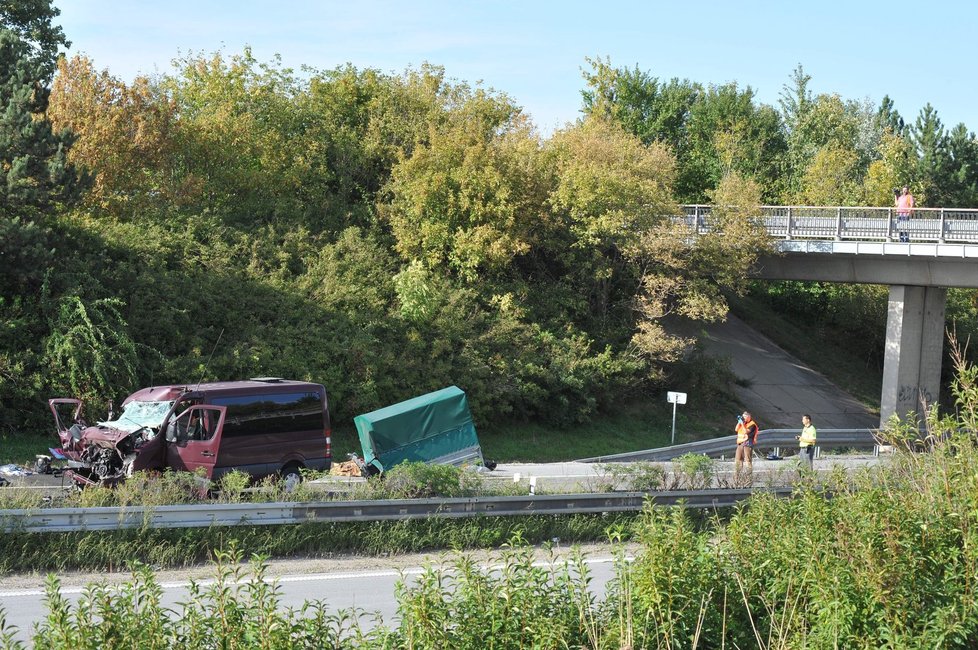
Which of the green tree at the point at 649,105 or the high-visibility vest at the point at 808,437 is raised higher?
the green tree at the point at 649,105

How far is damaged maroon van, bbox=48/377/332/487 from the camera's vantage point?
16953mm

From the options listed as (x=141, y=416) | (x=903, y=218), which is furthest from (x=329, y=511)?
(x=903, y=218)

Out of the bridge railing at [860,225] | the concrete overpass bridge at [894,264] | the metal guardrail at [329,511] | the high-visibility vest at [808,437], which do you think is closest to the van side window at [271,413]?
the metal guardrail at [329,511]

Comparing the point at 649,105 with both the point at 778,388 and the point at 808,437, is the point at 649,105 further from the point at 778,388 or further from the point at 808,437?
the point at 808,437

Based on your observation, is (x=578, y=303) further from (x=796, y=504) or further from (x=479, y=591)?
(x=479, y=591)

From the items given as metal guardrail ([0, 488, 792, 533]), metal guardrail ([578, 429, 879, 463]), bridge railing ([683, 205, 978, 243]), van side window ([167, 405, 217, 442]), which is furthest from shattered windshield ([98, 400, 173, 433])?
bridge railing ([683, 205, 978, 243])

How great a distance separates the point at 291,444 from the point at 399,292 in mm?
14393

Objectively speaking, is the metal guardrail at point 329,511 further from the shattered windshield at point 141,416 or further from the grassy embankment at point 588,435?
the grassy embankment at point 588,435

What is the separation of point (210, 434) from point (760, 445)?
64.6 ft

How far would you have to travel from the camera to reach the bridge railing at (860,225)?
34812mm

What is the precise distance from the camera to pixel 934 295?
1527 inches

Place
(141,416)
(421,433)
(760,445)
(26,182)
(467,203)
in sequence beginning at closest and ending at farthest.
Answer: (141,416) < (421,433) < (26,182) < (760,445) < (467,203)

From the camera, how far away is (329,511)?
1464cm

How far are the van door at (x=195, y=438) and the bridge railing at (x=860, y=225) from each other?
2419 centimetres
